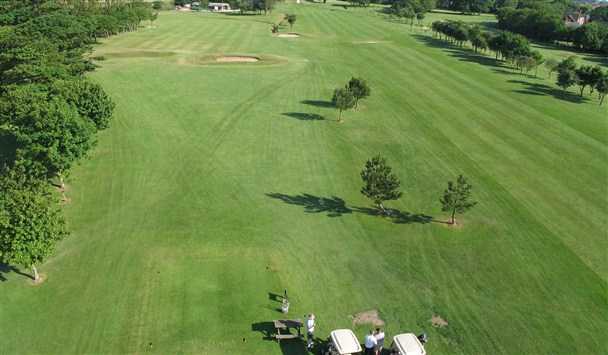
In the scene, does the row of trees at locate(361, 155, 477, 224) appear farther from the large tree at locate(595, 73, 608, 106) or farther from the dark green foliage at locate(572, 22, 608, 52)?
the dark green foliage at locate(572, 22, 608, 52)

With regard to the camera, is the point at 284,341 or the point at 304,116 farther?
the point at 304,116

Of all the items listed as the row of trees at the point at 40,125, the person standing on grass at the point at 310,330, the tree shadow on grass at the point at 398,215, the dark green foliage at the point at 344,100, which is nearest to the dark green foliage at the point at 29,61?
the row of trees at the point at 40,125

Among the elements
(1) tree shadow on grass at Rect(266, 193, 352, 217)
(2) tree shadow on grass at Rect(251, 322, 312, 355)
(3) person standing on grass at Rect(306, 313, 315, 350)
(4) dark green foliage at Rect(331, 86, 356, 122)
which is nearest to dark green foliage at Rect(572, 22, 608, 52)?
(4) dark green foliage at Rect(331, 86, 356, 122)

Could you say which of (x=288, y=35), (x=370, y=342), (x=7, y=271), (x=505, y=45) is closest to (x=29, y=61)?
(x=7, y=271)

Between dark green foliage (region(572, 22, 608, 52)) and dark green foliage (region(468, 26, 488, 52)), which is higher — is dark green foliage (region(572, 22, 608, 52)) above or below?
above

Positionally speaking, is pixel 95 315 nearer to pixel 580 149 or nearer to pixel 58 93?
pixel 58 93

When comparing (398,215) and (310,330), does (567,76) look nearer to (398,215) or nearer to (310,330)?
(398,215)

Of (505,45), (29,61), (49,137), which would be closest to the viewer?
(49,137)

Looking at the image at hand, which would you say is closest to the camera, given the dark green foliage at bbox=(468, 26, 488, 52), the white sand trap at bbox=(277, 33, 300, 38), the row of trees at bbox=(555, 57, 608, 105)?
the row of trees at bbox=(555, 57, 608, 105)
